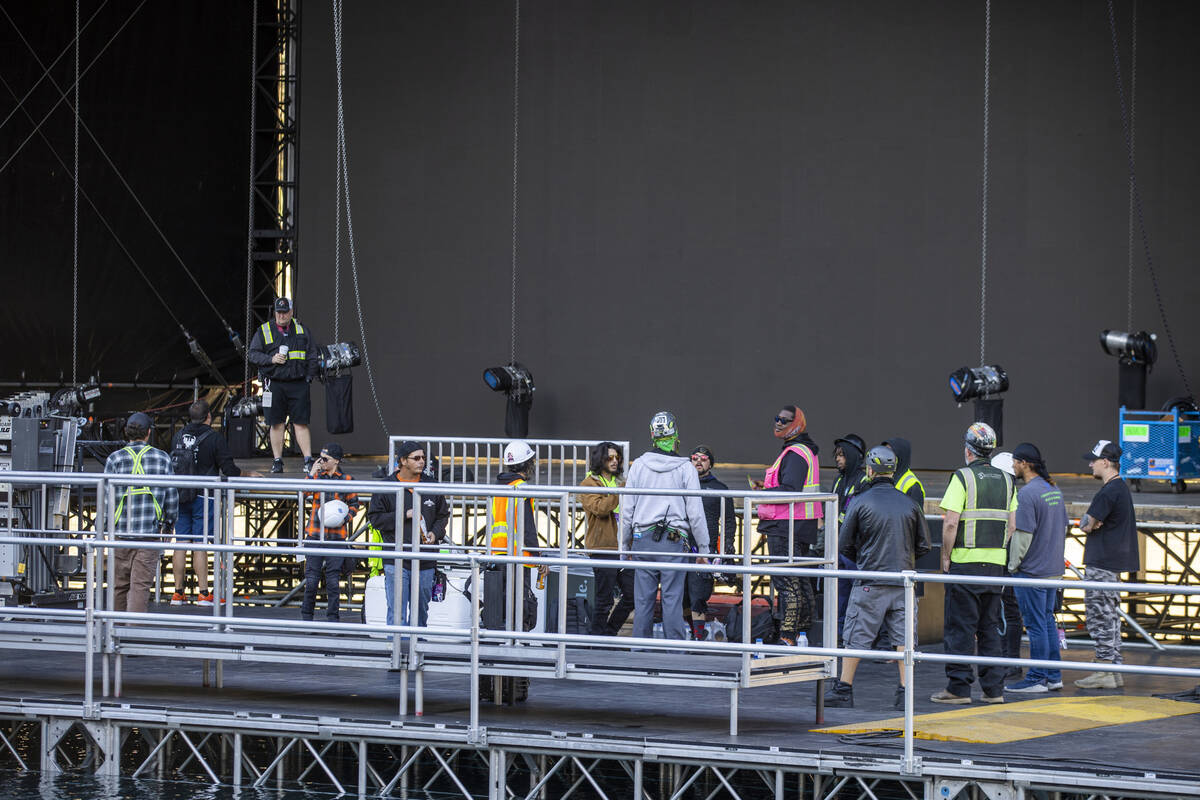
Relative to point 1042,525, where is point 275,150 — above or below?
above

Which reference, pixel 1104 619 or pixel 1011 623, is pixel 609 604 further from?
pixel 1104 619

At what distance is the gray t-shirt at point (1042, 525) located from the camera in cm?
916

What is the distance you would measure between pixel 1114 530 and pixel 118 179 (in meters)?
15.1

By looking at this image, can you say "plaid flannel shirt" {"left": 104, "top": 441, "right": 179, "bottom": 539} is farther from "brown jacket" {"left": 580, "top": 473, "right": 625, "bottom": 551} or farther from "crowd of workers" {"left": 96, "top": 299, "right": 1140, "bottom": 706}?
"brown jacket" {"left": 580, "top": 473, "right": 625, "bottom": 551}

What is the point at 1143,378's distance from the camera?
16.9 metres

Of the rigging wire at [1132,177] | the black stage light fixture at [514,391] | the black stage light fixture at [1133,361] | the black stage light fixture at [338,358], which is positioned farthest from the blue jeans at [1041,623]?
the black stage light fixture at [514,391]

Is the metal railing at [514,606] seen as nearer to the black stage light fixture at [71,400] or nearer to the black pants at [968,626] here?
the black pants at [968,626]

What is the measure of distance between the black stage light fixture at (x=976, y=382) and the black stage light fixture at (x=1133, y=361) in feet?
4.14

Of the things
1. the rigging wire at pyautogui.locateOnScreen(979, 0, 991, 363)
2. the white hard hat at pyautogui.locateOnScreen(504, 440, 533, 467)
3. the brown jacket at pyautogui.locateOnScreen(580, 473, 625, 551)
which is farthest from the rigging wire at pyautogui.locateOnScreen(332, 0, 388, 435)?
the white hard hat at pyautogui.locateOnScreen(504, 440, 533, 467)

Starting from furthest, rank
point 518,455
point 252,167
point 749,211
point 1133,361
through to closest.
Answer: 1. point 252,167
2. point 749,211
3. point 1133,361
4. point 518,455

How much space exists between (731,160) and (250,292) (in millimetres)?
6634

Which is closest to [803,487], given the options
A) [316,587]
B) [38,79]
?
[316,587]

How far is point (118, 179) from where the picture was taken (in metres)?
20.7

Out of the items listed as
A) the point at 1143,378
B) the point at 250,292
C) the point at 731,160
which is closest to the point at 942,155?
the point at 731,160
